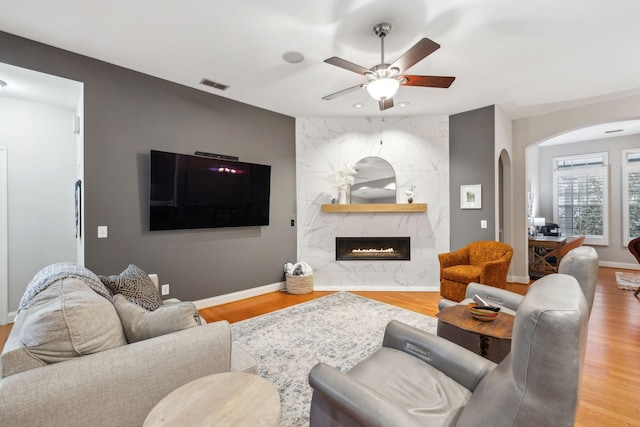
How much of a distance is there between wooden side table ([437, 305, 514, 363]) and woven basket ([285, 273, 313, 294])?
2497 millimetres

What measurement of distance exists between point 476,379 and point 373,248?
11.7 ft

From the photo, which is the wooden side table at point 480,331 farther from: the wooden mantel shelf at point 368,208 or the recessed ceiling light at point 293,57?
the recessed ceiling light at point 293,57

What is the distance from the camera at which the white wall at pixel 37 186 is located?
3432 mm

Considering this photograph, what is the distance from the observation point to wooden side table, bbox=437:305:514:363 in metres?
1.86

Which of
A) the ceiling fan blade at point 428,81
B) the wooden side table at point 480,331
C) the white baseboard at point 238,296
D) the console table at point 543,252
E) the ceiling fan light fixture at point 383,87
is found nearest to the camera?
the wooden side table at point 480,331

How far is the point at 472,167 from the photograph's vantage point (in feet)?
15.3

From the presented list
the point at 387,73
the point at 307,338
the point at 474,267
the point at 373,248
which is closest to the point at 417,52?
the point at 387,73

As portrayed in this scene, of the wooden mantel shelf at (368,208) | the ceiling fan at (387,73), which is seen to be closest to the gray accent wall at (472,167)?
the wooden mantel shelf at (368,208)

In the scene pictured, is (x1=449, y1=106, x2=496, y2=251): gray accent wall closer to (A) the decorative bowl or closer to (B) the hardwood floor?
(B) the hardwood floor

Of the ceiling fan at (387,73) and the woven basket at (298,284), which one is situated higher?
the ceiling fan at (387,73)

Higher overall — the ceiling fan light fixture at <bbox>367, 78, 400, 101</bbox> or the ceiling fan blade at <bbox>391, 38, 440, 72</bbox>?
the ceiling fan blade at <bbox>391, 38, 440, 72</bbox>

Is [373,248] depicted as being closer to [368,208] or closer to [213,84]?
[368,208]

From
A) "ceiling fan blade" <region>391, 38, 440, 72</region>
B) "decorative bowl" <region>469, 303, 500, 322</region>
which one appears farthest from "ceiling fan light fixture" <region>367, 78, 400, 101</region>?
"decorative bowl" <region>469, 303, 500, 322</region>

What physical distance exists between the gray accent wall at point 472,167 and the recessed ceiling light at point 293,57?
2.97 meters
